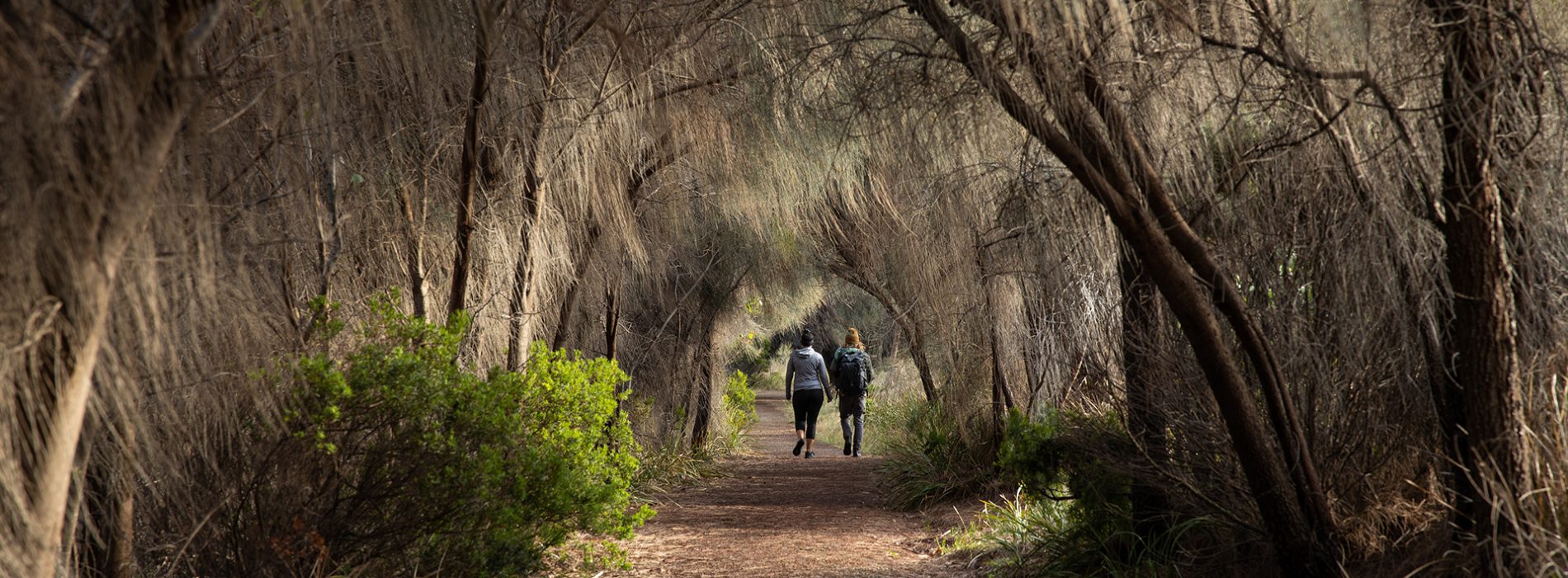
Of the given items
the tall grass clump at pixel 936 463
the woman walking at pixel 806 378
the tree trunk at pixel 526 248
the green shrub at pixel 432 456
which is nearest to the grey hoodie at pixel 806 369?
the woman walking at pixel 806 378

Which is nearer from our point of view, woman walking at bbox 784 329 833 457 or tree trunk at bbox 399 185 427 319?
tree trunk at bbox 399 185 427 319

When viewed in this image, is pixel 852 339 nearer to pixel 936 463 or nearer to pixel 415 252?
pixel 936 463

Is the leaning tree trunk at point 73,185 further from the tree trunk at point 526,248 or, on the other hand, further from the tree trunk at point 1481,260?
the tree trunk at point 526,248

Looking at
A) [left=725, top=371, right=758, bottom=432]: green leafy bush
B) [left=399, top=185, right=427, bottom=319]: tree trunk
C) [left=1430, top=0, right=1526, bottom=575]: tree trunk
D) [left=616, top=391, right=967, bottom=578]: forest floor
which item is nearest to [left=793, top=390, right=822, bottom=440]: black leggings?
[left=616, top=391, right=967, bottom=578]: forest floor

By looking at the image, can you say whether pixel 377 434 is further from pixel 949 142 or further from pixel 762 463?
pixel 762 463

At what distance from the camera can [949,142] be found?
5309mm

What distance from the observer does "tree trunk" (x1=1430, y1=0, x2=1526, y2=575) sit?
3701mm

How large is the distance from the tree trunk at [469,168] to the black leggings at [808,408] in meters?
9.15

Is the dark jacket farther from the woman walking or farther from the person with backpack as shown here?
the woman walking

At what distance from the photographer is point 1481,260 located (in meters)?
3.82

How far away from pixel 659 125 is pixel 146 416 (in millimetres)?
4715

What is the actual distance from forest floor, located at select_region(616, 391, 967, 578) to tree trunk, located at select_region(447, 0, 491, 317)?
220cm

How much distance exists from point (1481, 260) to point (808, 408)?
12.1 metres

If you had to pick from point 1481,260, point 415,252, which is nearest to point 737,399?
point 415,252
